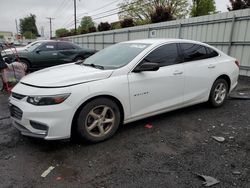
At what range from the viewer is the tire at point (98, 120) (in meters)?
3.16

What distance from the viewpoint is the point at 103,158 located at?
2996 mm

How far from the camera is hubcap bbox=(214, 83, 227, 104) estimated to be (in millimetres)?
4938

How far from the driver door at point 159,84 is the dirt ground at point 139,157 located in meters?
0.42

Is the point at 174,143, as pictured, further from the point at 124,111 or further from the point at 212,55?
the point at 212,55

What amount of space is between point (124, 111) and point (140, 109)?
1.03 feet

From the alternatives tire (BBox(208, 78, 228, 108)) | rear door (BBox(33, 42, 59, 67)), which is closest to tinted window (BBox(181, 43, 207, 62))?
tire (BBox(208, 78, 228, 108))

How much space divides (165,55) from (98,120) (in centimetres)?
175

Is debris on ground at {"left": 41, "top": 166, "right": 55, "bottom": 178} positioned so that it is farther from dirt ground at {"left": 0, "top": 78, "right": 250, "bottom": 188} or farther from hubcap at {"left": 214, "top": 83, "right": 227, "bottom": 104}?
hubcap at {"left": 214, "top": 83, "right": 227, "bottom": 104}

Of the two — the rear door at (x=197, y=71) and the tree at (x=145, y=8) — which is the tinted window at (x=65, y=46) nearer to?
the rear door at (x=197, y=71)

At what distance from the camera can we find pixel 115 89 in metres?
3.34

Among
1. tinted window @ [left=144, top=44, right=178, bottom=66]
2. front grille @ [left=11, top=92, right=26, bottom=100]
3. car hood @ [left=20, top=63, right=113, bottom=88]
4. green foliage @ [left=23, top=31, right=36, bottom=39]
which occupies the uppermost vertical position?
green foliage @ [left=23, top=31, right=36, bottom=39]

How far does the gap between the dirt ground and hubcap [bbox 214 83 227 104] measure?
852 mm

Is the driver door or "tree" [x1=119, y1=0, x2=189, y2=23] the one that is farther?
"tree" [x1=119, y1=0, x2=189, y2=23]

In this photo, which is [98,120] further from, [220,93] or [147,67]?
[220,93]
